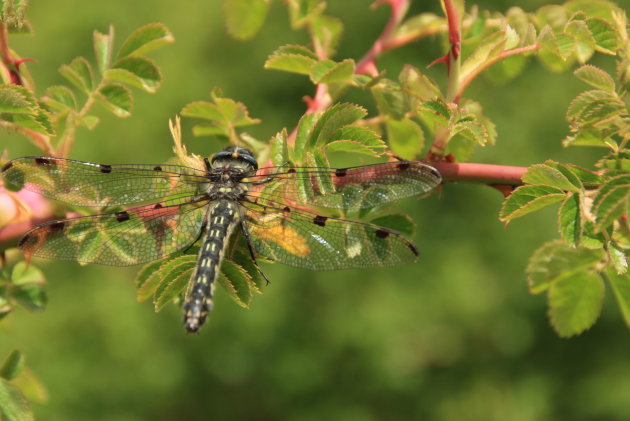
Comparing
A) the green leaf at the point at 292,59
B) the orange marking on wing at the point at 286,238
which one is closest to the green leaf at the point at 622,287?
the orange marking on wing at the point at 286,238

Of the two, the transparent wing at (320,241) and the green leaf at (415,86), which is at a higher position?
the green leaf at (415,86)

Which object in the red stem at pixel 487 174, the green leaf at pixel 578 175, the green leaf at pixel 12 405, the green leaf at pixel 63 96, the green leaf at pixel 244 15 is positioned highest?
the green leaf at pixel 244 15

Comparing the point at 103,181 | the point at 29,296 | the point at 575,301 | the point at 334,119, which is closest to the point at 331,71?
the point at 334,119

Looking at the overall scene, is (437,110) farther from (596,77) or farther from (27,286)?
(27,286)

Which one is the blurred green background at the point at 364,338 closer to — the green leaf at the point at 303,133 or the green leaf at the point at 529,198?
the green leaf at the point at 303,133

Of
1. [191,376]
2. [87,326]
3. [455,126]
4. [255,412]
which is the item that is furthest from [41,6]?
[455,126]

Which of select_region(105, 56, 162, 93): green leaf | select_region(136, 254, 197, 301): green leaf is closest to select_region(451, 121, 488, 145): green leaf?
select_region(136, 254, 197, 301): green leaf

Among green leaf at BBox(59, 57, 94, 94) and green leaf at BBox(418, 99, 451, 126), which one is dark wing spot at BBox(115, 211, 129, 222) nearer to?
green leaf at BBox(59, 57, 94, 94)
